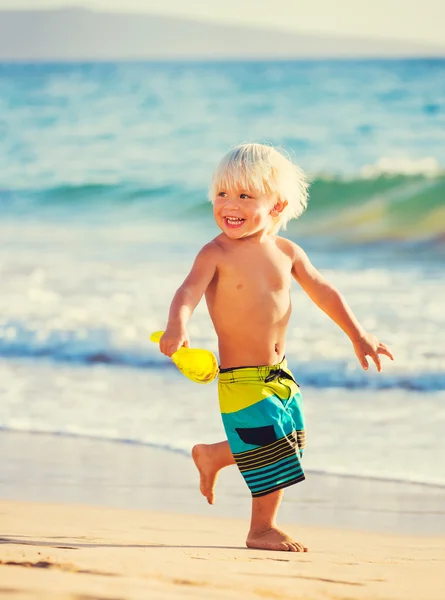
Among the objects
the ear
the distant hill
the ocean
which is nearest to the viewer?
the ear

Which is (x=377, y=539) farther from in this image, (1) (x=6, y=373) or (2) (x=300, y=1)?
(2) (x=300, y=1)

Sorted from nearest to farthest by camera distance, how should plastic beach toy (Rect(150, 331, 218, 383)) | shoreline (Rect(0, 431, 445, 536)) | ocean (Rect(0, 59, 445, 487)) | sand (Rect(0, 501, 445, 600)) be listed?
sand (Rect(0, 501, 445, 600))
plastic beach toy (Rect(150, 331, 218, 383))
shoreline (Rect(0, 431, 445, 536))
ocean (Rect(0, 59, 445, 487))

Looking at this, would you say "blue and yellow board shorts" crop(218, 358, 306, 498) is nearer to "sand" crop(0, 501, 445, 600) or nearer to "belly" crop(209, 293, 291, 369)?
"belly" crop(209, 293, 291, 369)

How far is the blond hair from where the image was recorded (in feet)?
11.2

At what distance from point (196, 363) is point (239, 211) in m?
0.58

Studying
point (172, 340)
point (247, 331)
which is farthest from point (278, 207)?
point (172, 340)

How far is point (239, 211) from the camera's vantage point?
135 inches

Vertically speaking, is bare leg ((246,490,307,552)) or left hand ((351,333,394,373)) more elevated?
left hand ((351,333,394,373))

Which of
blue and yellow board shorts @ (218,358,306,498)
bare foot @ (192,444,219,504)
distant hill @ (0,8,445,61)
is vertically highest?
distant hill @ (0,8,445,61)

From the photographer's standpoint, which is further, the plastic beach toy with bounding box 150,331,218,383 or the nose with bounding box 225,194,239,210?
the nose with bounding box 225,194,239,210

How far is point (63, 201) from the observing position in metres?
17.8

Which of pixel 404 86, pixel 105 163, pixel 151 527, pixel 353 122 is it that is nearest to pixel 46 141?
pixel 105 163

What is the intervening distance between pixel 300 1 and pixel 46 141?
13.8m

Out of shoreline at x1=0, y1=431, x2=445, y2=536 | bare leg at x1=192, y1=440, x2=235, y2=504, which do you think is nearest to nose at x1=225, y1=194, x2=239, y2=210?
bare leg at x1=192, y1=440, x2=235, y2=504
